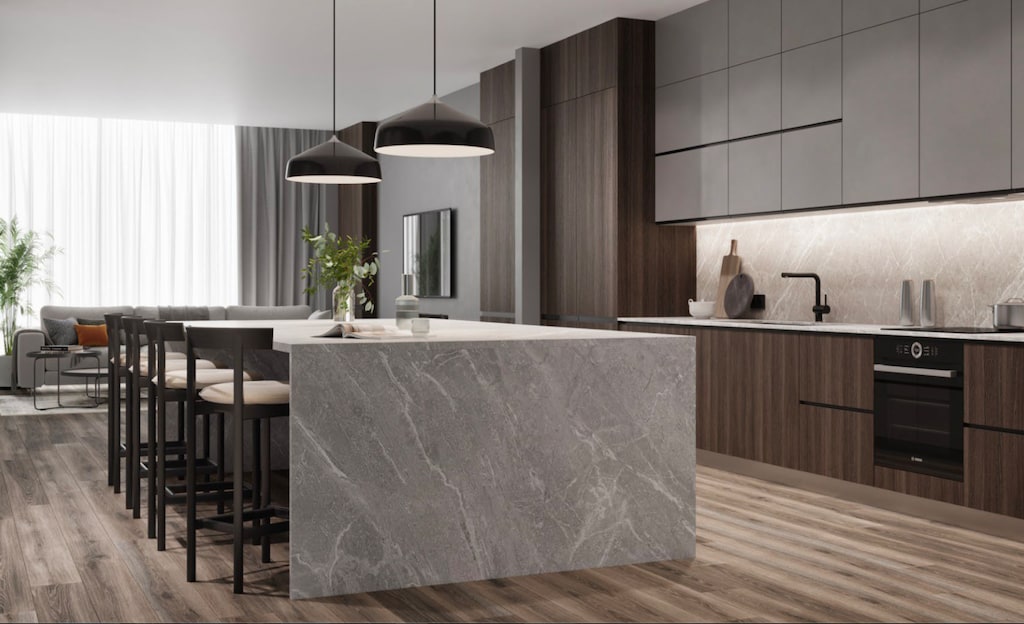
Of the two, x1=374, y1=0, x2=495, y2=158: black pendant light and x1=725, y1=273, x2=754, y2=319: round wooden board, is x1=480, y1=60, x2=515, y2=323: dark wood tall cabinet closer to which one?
x1=725, y1=273, x2=754, y2=319: round wooden board

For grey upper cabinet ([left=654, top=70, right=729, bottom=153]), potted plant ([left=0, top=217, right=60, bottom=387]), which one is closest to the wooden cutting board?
grey upper cabinet ([left=654, top=70, right=729, bottom=153])

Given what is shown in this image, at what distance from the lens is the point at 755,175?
5738 mm

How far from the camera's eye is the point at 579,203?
6879mm

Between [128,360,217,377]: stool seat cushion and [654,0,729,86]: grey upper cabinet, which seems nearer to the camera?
[128,360,217,377]: stool seat cushion

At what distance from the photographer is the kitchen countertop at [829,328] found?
420 centimetres

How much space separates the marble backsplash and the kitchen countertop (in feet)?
0.76

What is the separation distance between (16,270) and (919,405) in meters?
8.63

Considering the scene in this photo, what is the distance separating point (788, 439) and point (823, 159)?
142 centimetres

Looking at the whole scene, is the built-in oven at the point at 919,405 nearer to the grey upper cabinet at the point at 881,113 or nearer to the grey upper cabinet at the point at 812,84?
the grey upper cabinet at the point at 881,113

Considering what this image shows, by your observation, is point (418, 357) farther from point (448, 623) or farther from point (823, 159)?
point (823, 159)

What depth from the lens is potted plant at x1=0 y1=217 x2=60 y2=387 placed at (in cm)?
1006

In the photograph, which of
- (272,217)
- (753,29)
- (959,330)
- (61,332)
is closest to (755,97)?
(753,29)

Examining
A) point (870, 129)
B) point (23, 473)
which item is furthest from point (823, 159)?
point (23, 473)

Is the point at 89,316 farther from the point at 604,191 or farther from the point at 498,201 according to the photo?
the point at 604,191
